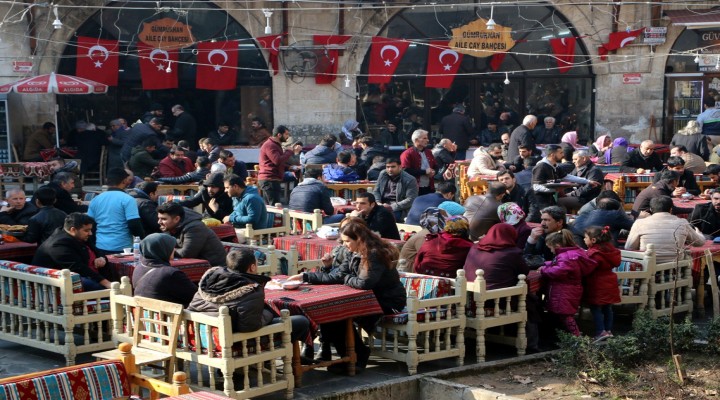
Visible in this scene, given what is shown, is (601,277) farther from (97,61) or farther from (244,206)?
(97,61)

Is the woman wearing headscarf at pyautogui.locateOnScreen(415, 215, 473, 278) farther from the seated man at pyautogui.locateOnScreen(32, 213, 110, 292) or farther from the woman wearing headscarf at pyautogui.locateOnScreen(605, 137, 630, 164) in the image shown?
the woman wearing headscarf at pyautogui.locateOnScreen(605, 137, 630, 164)

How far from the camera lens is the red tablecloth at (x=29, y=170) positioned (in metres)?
18.5

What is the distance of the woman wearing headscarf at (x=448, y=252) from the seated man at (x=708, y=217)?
3.78 m

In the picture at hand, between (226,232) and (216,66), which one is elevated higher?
(216,66)

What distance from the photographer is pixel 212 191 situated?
13.2 metres

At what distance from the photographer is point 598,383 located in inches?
360

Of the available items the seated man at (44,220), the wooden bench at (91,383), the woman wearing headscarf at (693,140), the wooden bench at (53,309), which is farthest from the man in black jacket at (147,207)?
the woman wearing headscarf at (693,140)

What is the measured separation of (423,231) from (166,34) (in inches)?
479

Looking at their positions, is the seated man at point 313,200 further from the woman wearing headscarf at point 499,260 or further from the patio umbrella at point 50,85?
the patio umbrella at point 50,85

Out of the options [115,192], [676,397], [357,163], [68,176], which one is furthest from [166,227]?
[357,163]

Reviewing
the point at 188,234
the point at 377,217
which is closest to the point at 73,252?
the point at 188,234

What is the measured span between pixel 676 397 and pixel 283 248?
4767 mm

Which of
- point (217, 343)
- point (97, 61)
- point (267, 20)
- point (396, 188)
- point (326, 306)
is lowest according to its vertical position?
point (217, 343)

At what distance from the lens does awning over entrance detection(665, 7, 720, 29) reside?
861 inches
